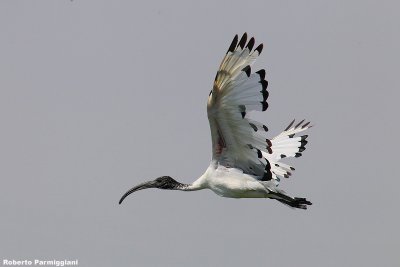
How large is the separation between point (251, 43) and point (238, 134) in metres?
1.70

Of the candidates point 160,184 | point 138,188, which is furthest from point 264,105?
point 138,188

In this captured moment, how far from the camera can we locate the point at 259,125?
17.2 meters

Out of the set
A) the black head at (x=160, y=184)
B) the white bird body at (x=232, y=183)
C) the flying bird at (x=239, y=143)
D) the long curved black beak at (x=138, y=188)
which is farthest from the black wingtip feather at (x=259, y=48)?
the long curved black beak at (x=138, y=188)

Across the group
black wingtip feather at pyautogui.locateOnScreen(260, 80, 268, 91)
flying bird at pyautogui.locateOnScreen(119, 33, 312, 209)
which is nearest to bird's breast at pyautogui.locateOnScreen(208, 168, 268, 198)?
flying bird at pyautogui.locateOnScreen(119, 33, 312, 209)

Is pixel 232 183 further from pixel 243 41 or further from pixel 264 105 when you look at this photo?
pixel 243 41

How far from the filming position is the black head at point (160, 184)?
65.2 ft

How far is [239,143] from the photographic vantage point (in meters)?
17.9

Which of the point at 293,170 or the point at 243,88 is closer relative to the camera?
the point at 243,88

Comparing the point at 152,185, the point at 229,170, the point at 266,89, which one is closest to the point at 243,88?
the point at 266,89

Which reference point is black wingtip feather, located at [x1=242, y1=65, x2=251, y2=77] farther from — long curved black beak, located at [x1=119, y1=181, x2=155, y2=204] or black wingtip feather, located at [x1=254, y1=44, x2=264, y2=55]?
long curved black beak, located at [x1=119, y1=181, x2=155, y2=204]

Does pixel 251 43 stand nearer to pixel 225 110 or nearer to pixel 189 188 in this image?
pixel 225 110

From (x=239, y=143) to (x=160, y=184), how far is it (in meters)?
2.65

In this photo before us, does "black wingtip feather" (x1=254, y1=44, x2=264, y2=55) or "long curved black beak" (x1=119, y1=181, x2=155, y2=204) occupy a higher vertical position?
"black wingtip feather" (x1=254, y1=44, x2=264, y2=55)

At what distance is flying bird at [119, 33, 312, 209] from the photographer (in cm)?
1677
